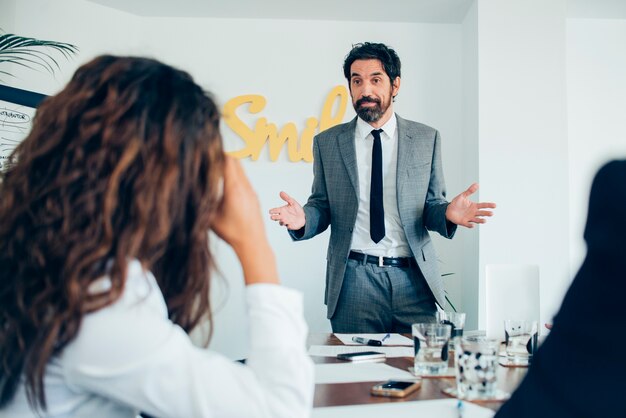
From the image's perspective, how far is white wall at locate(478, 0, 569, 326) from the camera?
3.82 meters

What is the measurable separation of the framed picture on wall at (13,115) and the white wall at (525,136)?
3.12 metres

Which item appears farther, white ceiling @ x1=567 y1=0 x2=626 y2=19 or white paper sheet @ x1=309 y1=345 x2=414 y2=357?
white ceiling @ x1=567 y1=0 x2=626 y2=19

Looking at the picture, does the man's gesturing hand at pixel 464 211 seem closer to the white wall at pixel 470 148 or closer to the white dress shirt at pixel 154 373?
the white wall at pixel 470 148

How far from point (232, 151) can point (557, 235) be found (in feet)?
7.99

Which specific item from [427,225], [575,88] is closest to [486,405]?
[427,225]

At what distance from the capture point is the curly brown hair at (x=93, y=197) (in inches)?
27.5

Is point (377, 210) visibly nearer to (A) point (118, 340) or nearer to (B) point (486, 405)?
(B) point (486, 405)

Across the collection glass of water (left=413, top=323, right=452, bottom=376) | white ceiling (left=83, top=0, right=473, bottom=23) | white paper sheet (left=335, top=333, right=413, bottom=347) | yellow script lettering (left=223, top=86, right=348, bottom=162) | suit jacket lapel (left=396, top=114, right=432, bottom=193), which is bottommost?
white paper sheet (left=335, top=333, right=413, bottom=347)

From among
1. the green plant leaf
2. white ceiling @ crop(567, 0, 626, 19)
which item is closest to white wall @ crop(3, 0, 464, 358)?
the green plant leaf

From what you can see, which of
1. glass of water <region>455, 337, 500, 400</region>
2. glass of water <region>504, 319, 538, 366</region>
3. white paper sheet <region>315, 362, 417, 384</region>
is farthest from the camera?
glass of water <region>504, 319, 538, 366</region>

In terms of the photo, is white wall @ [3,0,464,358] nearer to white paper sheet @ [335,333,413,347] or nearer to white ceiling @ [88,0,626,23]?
white ceiling @ [88,0,626,23]

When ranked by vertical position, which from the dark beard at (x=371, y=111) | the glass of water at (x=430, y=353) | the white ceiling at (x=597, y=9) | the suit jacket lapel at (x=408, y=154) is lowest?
the glass of water at (x=430, y=353)

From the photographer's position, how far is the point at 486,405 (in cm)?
114

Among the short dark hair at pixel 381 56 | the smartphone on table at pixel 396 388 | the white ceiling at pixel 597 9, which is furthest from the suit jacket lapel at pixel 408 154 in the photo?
the white ceiling at pixel 597 9
